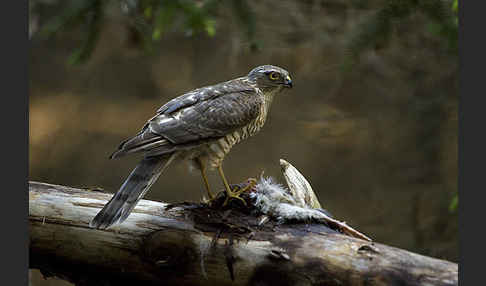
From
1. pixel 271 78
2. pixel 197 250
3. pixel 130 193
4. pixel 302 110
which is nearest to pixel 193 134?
pixel 130 193

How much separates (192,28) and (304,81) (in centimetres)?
317

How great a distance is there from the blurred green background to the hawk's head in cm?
261

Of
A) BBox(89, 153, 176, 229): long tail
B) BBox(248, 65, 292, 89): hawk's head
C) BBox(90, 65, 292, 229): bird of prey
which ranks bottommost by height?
BBox(89, 153, 176, 229): long tail

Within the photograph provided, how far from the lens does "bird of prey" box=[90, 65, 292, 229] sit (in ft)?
6.64

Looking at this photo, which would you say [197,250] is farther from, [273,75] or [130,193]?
[273,75]

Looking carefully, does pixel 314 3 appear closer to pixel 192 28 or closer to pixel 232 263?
pixel 192 28

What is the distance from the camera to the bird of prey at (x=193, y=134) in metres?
2.03

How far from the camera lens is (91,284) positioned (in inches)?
88.6

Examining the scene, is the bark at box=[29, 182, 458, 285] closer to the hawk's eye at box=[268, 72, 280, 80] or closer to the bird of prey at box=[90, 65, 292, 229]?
the bird of prey at box=[90, 65, 292, 229]

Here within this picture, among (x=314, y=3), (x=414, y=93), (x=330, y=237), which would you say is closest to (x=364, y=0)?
(x=314, y=3)

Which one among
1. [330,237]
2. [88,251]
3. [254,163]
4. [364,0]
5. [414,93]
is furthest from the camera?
[254,163]

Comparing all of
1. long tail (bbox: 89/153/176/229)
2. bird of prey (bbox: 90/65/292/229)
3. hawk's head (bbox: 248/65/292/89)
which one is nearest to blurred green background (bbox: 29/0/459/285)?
hawk's head (bbox: 248/65/292/89)

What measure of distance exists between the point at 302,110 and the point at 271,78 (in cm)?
343

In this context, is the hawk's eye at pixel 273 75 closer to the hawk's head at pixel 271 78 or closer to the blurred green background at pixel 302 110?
the hawk's head at pixel 271 78
